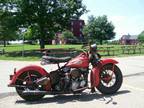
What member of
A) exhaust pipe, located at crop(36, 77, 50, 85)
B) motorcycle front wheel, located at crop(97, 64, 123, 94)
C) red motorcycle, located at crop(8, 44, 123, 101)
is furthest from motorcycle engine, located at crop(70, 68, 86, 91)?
exhaust pipe, located at crop(36, 77, 50, 85)

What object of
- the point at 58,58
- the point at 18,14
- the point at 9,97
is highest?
the point at 18,14

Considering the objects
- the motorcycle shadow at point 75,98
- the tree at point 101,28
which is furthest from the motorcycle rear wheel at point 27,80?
the tree at point 101,28

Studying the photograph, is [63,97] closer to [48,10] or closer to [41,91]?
[41,91]

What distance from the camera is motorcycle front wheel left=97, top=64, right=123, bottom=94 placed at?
31.3ft

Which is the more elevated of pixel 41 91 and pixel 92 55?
pixel 92 55

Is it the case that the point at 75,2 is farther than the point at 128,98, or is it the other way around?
the point at 75,2

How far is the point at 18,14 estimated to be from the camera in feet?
135

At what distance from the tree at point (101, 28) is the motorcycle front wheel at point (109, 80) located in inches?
3679

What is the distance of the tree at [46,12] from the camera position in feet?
134

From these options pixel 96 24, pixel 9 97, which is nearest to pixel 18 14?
pixel 9 97

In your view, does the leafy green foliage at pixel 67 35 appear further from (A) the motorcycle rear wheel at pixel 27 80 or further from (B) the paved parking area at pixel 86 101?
(A) the motorcycle rear wheel at pixel 27 80

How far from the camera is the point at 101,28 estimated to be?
106m

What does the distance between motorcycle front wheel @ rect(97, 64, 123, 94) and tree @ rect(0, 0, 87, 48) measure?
31282 millimetres

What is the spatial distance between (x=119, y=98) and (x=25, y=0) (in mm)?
32340
